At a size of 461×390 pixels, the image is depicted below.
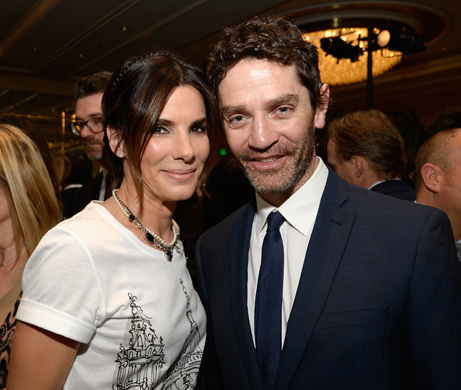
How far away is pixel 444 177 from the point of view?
7.36 ft

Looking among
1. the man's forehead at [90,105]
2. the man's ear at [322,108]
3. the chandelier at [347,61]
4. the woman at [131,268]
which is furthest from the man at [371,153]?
the chandelier at [347,61]

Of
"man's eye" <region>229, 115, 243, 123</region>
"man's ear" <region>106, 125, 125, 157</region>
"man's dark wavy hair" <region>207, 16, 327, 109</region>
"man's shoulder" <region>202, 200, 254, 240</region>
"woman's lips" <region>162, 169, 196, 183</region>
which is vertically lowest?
"man's shoulder" <region>202, 200, 254, 240</region>

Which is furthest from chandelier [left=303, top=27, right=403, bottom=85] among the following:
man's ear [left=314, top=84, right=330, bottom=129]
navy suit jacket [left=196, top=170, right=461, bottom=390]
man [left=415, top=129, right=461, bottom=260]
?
navy suit jacket [left=196, top=170, right=461, bottom=390]

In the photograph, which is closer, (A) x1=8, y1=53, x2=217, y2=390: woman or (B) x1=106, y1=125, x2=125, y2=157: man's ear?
(A) x1=8, y1=53, x2=217, y2=390: woman

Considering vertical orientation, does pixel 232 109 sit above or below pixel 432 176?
above

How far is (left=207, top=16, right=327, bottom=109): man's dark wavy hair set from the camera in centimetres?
144

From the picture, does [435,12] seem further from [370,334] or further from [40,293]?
[40,293]

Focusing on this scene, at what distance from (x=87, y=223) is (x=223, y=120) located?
23.3 inches

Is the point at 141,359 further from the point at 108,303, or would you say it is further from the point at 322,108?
the point at 322,108

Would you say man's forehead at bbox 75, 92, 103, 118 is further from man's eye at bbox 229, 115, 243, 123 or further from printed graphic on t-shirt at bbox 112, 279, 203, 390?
printed graphic on t-shirt at bbox 112, 279, 203, 390

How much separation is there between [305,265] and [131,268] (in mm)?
551

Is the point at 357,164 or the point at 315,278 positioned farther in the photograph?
the point at 357,164

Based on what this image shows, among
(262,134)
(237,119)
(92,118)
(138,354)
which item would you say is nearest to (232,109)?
(237,119)

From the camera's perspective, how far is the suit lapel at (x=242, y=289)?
129 centimetres
